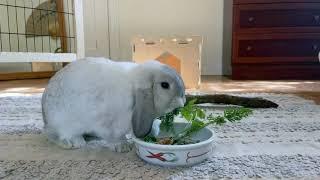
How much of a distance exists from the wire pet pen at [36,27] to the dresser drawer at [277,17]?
3.96 ft

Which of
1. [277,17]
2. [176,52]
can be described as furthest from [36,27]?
[277,17]

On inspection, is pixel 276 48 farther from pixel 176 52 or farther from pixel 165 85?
pixel 165 85

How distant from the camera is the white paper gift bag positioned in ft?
6.39

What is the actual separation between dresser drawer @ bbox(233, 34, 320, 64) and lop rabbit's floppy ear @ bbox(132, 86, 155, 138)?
1.82 metres

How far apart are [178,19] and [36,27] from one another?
44.3 inches

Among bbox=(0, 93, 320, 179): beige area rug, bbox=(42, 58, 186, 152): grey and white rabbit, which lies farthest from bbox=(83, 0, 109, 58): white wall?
bbox=(42, 58, 186, 152): grey and white rabbit

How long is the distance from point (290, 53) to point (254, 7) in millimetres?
415

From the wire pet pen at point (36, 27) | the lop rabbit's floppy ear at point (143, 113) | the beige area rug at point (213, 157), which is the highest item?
the wire pet pen at point (36, 27)

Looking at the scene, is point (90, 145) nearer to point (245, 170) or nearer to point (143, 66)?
point (143, 66)

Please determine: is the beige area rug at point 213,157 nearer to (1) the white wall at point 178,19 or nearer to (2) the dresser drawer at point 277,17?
(2) the dresser drawer at point 277,17

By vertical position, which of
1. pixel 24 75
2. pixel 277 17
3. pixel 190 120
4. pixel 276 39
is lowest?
pixel 24 75

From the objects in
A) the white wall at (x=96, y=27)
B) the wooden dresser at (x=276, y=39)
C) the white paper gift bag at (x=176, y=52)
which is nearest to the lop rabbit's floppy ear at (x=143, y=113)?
the white paper gift bag at (x=176, y=52)

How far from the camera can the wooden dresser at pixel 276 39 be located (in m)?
2.40

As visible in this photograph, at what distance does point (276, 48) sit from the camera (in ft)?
7.99
